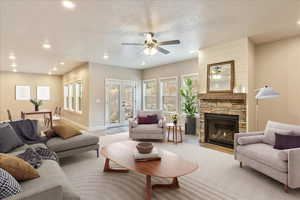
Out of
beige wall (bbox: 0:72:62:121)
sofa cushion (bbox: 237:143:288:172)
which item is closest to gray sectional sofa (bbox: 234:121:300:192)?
sofa cushion (bbox: 237:143:288:172)

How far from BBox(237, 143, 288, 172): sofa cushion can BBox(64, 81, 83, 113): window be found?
6913 mm

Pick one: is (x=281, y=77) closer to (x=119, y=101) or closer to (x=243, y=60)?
(x=243, y=60)

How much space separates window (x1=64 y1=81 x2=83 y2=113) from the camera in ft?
25.7

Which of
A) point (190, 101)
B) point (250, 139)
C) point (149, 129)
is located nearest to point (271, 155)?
point (250, 139)

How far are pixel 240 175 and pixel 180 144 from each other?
1948 mm

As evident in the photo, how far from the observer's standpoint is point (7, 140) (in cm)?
262

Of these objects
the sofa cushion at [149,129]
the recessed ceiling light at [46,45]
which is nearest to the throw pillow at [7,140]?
the recessed ceiling light at [46,45]

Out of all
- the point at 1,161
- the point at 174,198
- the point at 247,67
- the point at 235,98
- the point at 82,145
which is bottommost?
the point at 174,198

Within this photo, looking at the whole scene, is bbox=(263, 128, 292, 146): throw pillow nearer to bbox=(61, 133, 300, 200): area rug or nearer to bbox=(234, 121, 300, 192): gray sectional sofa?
bbox=(234, 121, 300, 192): gray sectional sofa

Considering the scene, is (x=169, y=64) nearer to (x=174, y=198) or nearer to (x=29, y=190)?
(x=174, y=198)

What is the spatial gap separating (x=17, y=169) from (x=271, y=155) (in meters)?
3.40

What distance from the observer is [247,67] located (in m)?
3.98

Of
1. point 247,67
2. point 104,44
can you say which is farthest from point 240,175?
point 104,44

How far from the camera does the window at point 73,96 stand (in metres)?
7.83
